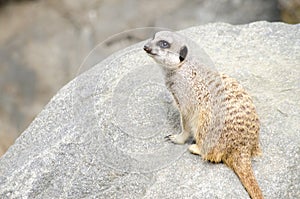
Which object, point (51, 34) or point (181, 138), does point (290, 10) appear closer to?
point (51, 34)

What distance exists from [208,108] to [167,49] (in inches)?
10.1

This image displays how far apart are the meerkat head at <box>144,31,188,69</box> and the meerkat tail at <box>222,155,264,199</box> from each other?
38cm

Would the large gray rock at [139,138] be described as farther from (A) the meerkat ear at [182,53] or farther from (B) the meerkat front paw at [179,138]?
(A) the meerkat ear at [182,53]

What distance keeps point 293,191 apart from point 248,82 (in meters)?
0.57

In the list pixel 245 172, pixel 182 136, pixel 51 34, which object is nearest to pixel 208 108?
pixel 182 136

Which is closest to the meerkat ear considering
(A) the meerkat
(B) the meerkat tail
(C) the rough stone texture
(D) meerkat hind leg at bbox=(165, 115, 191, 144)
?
(A) the meerkat

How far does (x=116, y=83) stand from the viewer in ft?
8.79

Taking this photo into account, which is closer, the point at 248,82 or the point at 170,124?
the point at 170,124

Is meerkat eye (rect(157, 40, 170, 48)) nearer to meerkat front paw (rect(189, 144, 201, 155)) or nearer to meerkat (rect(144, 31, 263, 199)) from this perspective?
meerkat (rect(144, 31, 263, 199))

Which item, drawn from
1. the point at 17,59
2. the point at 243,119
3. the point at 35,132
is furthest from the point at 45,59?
the point at 243,119

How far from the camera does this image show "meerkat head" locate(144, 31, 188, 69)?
219 centimetres

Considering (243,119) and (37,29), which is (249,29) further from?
(37,29)

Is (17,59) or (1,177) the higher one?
(1,177)

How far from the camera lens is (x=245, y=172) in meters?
2.19
